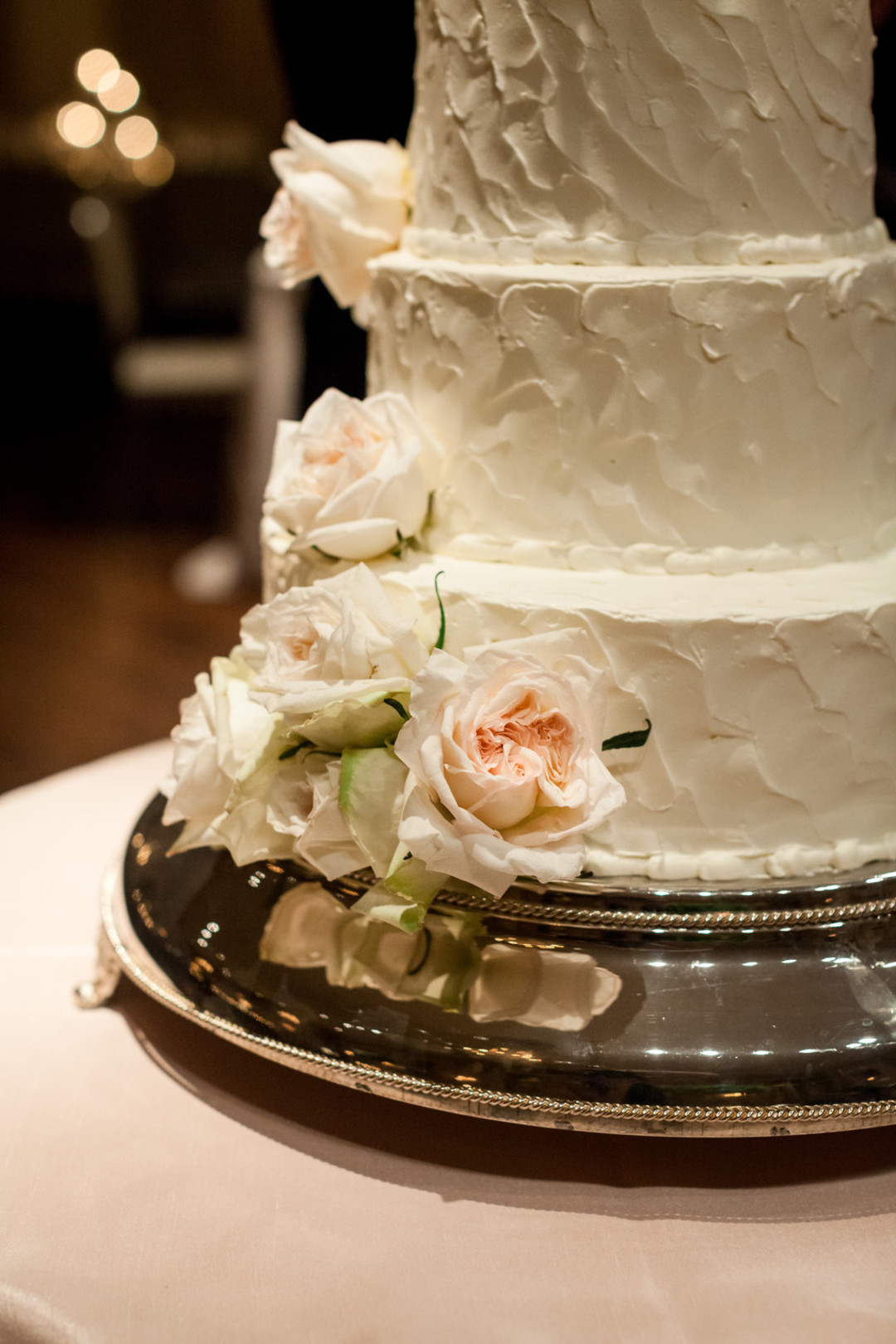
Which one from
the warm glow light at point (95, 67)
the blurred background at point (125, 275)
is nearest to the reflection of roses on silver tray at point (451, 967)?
the blurred background at point (125, 275)

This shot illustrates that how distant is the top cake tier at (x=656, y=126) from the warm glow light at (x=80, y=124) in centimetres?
550

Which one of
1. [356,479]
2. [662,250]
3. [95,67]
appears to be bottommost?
[356,479]

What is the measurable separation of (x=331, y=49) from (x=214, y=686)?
5.82 ft

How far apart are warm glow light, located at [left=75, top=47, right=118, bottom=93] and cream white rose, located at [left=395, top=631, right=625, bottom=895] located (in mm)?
6008

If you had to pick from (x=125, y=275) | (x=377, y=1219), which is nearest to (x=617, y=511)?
(x=377, y=1219)

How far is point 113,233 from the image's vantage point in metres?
6.21

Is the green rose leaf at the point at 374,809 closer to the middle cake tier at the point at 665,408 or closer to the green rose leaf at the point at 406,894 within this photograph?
the green rose leaf at the point at 406,894

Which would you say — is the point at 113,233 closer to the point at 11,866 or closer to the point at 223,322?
the point at 223,322

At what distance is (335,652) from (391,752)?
103mm

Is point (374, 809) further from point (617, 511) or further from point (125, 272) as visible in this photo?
point (125, 272)

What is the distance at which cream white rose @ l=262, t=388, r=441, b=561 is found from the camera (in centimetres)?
125

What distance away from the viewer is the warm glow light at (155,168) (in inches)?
245

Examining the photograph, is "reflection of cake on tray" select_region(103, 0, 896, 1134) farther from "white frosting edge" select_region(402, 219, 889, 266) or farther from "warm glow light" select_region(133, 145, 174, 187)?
"warm glow light" select_region(133, 145, 174, 187)

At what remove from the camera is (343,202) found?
1.40 meters
